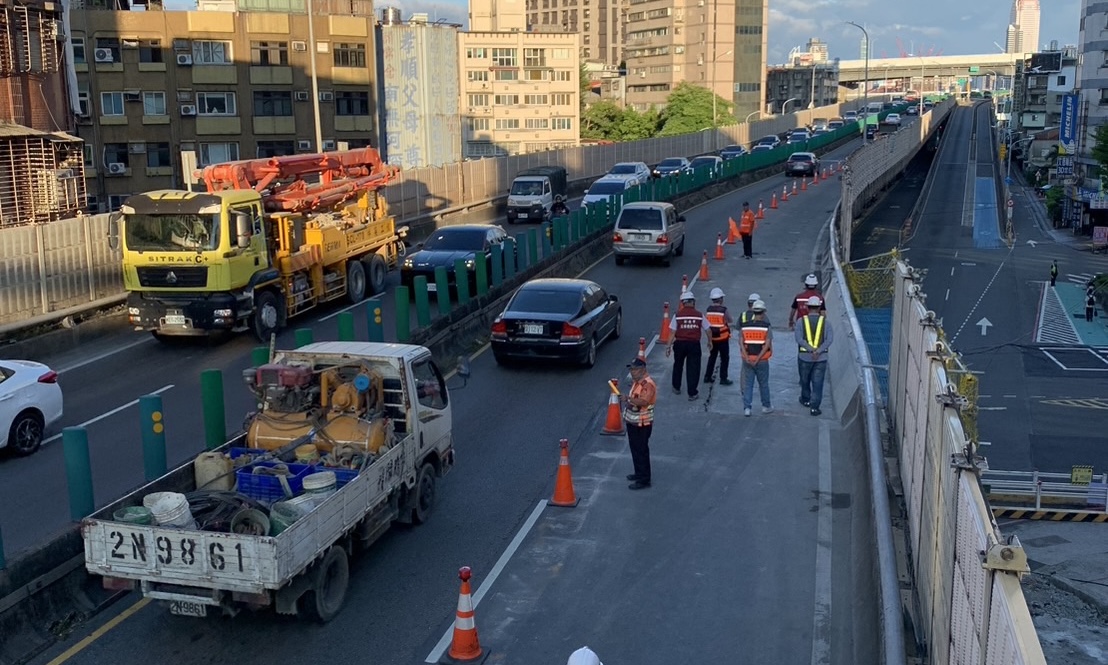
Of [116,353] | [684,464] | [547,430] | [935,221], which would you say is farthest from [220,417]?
[935,221]

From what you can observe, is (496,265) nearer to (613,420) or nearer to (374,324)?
(374,324)

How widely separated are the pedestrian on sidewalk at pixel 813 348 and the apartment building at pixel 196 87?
38449 millimetres

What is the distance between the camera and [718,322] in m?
Result: 16.6

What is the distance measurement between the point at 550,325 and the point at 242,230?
5896 mm

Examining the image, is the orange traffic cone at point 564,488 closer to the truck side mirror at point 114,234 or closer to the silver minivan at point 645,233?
the truck side mirror at point 114,234

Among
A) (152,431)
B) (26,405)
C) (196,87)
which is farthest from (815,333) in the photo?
(196,87)

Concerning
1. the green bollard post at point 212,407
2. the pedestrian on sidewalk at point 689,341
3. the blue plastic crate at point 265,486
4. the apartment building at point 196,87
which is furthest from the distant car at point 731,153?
the blue plastic crate at point 265,486

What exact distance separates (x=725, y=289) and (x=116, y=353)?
47.3ft

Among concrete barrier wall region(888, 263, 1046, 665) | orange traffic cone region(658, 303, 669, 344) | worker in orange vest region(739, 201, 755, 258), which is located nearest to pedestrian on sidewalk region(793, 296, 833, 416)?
concrete barrier wall region(888, 263, 1046, 665)

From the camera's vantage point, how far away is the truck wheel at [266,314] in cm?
1969

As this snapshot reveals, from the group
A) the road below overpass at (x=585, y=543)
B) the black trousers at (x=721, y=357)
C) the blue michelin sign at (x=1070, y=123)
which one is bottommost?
the road below overpass at (x=585, y=543)

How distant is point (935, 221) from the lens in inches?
3344

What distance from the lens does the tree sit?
399 feet

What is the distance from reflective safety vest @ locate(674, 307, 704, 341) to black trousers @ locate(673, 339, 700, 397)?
0.23 feet
